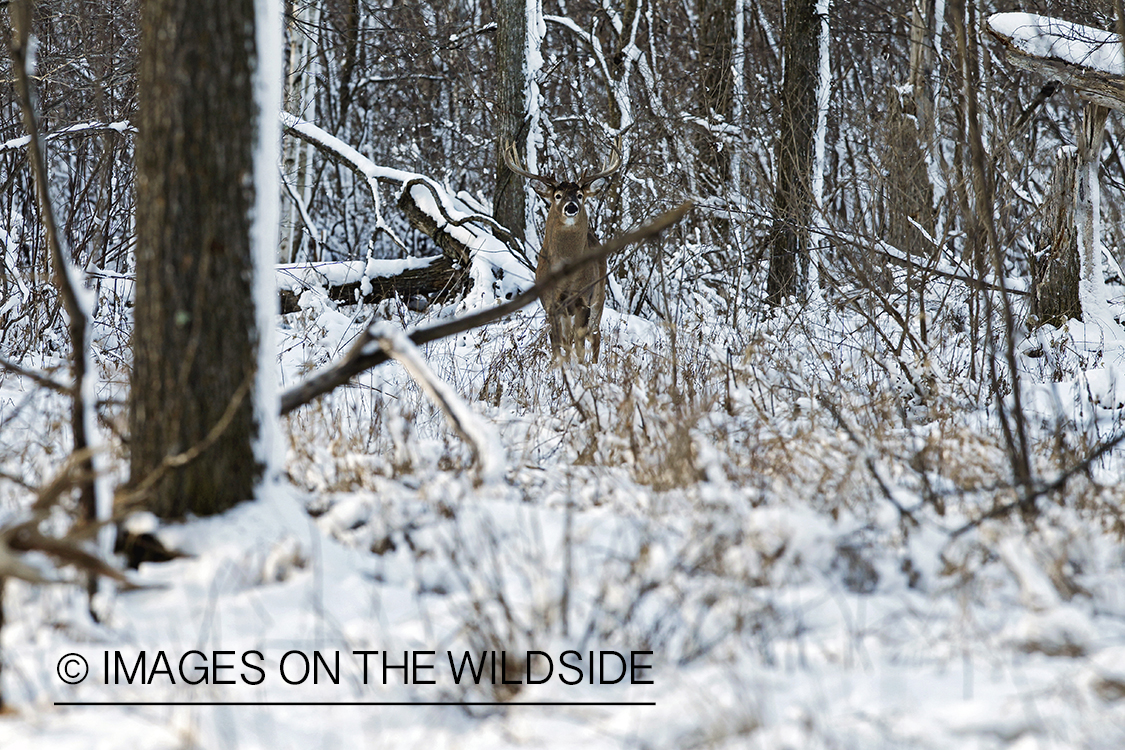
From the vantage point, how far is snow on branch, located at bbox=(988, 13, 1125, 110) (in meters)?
7.41

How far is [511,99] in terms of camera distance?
10.6m

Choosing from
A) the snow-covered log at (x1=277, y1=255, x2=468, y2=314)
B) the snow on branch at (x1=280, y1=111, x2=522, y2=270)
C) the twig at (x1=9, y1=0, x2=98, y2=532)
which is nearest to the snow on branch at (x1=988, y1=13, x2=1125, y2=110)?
the snow on branch at (x1=280, y1=111, x2=522, y2=270)

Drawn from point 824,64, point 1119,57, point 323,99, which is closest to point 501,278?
point 824,64

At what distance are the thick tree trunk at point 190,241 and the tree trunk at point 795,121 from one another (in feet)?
25.0

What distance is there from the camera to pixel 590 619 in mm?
2354

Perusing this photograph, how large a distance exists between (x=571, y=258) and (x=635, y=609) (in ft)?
20.5

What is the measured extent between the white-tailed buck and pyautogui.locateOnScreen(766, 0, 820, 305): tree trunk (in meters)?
2.23

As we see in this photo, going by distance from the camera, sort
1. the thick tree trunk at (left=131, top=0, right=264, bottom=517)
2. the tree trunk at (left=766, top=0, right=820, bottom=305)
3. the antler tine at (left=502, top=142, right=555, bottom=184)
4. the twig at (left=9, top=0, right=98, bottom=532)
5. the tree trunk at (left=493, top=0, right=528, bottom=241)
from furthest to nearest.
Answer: the tree trunk at (left=493, top=0, right=528, bottom=241) → the tree trunk at (left=766, top=0, right=820, bottom=305) → the antler tine at (left=502, top=142, right=555, bottom=184) → the thick tree trunk at (left=131, top=0, right=264, bottom=517) → the twig at (left=9, top=0, right=98, bottom=532)

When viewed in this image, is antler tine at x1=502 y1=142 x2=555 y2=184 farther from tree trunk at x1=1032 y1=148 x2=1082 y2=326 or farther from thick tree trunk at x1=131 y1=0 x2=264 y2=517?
thick tree trunk at x1=131 y1=0 x2=264 y2=517

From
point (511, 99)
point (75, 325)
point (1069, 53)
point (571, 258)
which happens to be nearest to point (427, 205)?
point (511, 99)

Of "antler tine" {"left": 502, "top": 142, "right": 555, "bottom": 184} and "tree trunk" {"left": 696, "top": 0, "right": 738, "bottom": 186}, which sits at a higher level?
"tree trunk" {"left": 696, "top": 0, "right": 738, "bottom": 186}

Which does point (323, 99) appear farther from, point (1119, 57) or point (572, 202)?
point (1119, 57)

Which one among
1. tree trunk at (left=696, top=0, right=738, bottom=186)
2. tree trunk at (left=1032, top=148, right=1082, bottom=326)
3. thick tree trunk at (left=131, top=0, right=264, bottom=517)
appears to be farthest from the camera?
tree trunk at (left=696, top=0, right=738, bottom=186)

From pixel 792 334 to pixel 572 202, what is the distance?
7.09 ft
